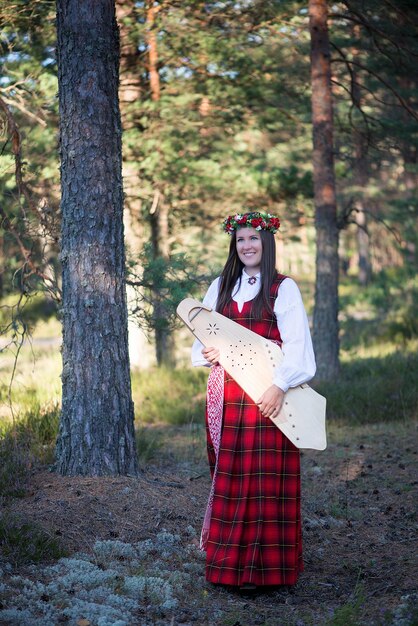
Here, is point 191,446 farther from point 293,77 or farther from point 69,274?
point 293,77

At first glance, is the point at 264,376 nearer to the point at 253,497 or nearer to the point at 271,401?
the point at 271,401

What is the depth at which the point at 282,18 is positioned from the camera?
11.6m

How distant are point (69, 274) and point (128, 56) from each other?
6.86 meters

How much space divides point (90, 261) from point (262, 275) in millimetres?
1613

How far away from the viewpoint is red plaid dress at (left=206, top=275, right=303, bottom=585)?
172 inches

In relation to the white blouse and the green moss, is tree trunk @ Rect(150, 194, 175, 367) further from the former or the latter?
the white blouse

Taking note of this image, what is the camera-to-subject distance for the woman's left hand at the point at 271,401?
432 centimetres

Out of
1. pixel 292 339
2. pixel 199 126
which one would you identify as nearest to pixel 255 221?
pixel 292 339

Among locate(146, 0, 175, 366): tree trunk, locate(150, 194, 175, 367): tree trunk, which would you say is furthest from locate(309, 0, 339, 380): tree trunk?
locate(150, 194, 175, 367): tree trunk

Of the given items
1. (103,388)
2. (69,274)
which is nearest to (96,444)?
(103,388)

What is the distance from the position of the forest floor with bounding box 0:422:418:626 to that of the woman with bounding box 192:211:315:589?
0.80 feet

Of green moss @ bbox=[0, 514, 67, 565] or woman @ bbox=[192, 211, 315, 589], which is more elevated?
woman @ bbox=[192, 211, 315, 589]

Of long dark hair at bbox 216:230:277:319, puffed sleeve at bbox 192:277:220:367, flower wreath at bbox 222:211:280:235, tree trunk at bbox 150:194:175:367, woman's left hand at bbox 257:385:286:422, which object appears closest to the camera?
woman's left hand at bbox 257:385:286:422

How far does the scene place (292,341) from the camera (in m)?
4.36
